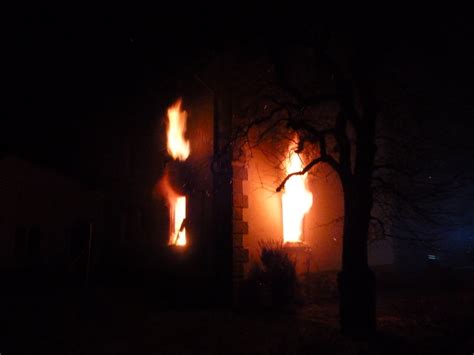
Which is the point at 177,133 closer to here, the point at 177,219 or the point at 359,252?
the point at 177,219

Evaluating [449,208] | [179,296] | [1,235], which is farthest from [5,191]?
[449,208]

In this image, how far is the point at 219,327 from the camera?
27.5 ft

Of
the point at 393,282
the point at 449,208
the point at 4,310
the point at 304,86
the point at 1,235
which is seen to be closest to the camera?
the point at 4,310

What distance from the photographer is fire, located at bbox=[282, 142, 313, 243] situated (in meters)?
12.2

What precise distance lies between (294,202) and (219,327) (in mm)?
5229

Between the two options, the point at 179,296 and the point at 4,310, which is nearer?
the point at 4,310

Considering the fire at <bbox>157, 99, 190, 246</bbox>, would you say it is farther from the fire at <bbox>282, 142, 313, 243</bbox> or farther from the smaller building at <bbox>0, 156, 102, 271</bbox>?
the smaller building at <bbox>0, 156, 102, 271</bbox>

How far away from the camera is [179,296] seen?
11164mm

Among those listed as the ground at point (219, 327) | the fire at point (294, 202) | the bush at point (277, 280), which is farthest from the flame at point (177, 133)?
the ground at point (219, 327)

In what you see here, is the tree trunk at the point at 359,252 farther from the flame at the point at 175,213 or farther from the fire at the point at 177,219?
the fire at the point at 177,219

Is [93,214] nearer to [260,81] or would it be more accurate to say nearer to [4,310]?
[4,310]

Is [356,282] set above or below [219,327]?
above

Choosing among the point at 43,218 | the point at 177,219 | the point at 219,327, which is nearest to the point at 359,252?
the point at 219,327

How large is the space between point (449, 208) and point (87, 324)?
2363 cm
